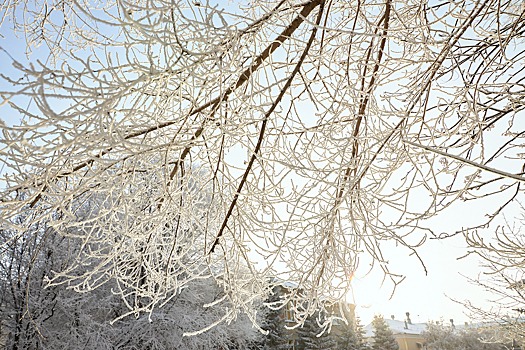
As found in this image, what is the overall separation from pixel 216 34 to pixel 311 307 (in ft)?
3.58

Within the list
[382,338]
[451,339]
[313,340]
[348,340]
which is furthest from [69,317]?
[451,339]

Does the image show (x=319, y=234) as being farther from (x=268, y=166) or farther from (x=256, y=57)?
(x=256, y=57)

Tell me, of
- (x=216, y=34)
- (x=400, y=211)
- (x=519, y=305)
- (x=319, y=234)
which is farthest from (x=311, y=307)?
(x=519, y=305)

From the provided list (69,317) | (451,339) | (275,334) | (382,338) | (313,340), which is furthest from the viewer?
(451,339)

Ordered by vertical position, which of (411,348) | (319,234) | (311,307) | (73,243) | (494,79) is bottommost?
(311,307)

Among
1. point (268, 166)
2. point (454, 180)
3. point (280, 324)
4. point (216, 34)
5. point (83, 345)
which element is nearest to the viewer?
point (216, 34)

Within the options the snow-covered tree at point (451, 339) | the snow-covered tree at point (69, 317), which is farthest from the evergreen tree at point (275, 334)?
the snow-covered tree at point (451, 339)

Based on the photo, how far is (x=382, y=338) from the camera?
24.4 meters

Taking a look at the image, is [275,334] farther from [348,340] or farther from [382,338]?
[382,338]

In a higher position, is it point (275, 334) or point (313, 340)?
point (313, 340)


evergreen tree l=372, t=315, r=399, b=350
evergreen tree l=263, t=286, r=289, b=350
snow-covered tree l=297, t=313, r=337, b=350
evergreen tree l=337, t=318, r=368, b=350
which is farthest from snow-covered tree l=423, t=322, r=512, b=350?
evergreen tree l=263, t=286, r=289, b=350

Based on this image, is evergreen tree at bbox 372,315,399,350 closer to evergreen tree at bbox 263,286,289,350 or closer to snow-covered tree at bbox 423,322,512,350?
snow-covered tree at bbox 423,322,512,350

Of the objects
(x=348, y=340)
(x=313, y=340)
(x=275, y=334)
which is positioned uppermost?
(x=348, y=340)

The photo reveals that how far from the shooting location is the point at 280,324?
1894 cm
